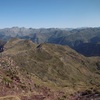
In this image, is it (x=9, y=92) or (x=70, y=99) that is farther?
(x=70, y=99)

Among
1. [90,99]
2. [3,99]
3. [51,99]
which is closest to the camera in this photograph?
[3,99]

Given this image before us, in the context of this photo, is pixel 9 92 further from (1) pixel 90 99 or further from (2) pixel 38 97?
(1) pixel 90 99

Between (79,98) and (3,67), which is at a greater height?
(3,67)

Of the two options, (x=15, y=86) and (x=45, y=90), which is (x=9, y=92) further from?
(x=45, y=90)

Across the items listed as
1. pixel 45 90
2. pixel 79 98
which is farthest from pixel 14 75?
pixel 79 98

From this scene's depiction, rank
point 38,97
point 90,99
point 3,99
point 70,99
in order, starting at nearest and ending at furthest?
point 3,99
point 38,97
point 90,99
point 70,99

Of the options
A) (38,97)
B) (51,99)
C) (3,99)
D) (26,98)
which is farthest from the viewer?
(51,99)

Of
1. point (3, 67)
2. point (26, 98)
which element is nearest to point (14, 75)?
point (3, 67)

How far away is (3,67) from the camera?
632 ft

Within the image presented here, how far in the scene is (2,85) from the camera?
14975 cm

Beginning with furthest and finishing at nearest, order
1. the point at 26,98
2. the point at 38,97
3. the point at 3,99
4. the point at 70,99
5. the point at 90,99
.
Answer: the point at 70,99 → the point at 90,99 → the point at 38,97 → the point at 26,98 → the point at 3,99

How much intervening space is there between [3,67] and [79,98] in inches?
2832

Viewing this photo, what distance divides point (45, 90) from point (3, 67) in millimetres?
42044

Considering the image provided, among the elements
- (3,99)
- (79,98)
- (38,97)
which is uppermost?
(3,99)
